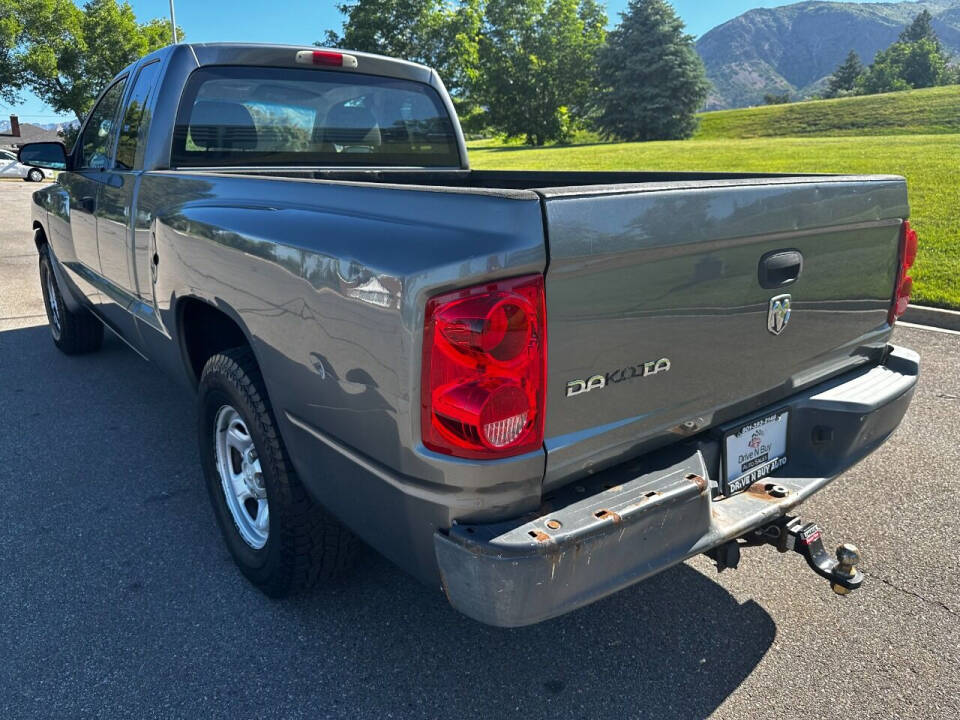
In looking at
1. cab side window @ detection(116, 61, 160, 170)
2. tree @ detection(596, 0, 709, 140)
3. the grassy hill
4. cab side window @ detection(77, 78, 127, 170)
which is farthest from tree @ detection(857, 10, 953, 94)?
cab side window @ detection(116, 61, 160, 170)

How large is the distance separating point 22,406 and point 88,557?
2.13 m

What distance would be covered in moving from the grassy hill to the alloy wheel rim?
33260 mm

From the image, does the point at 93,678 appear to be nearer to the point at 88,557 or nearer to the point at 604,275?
the point at 88,557

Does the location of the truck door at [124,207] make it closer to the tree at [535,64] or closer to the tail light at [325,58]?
the tail light at [325,58]

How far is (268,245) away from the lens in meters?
2.30

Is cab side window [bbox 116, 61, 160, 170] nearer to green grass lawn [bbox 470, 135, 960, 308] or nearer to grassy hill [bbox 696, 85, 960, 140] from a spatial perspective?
green grass lawn [bbox 470, 135, 960, 308]

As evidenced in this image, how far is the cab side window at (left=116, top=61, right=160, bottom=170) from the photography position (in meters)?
3.64

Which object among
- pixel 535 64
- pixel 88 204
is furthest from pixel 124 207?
pixel 535 64

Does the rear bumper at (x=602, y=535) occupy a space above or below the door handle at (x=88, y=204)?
below

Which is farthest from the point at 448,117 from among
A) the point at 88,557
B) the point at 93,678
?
the point at 93,678

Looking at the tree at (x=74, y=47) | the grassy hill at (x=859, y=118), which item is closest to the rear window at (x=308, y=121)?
the grassy hill at (x=859, y=118)

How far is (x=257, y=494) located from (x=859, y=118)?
131 ft

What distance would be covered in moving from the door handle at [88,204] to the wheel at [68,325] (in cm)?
120

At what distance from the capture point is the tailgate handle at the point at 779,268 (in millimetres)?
2141
